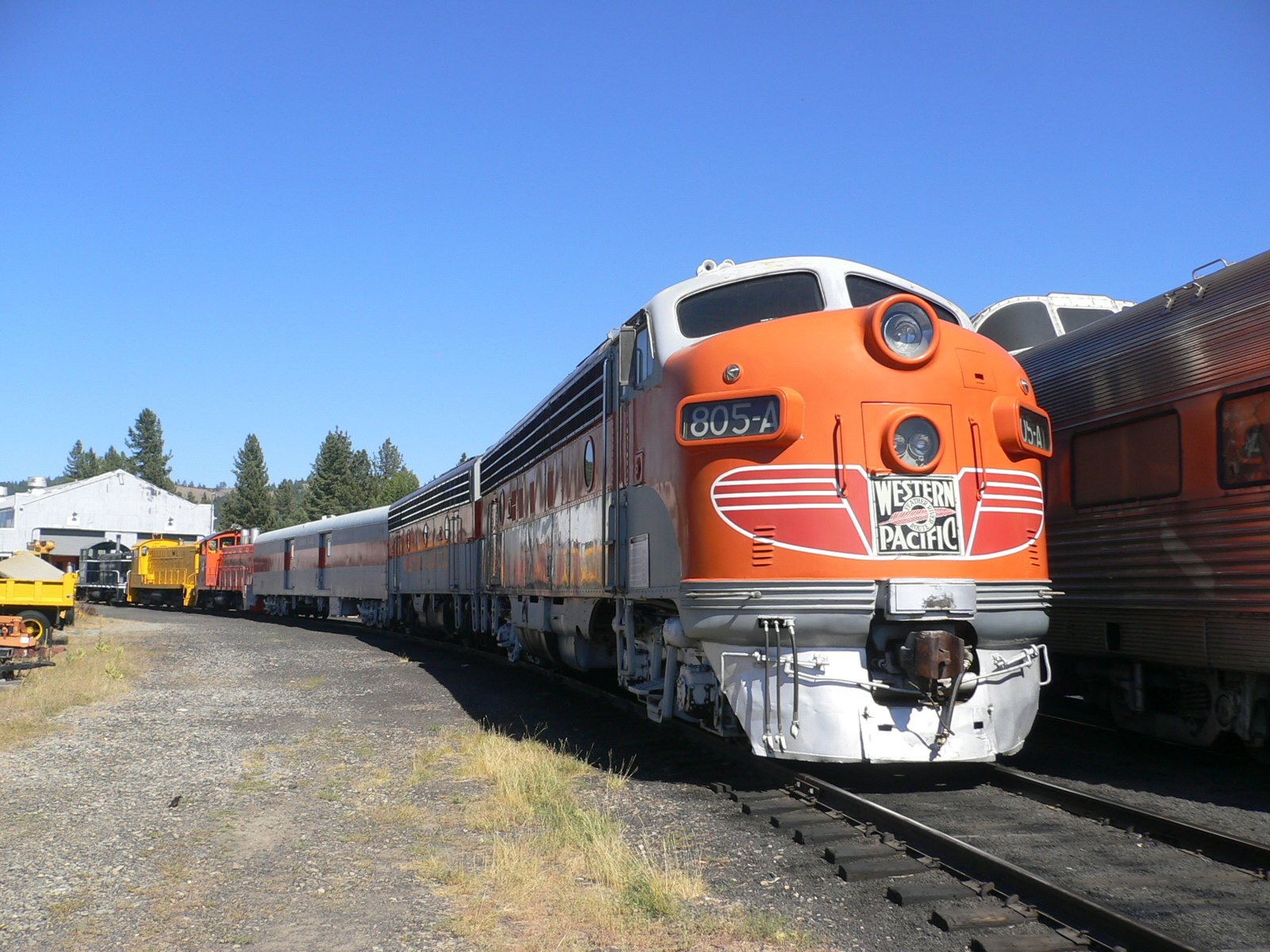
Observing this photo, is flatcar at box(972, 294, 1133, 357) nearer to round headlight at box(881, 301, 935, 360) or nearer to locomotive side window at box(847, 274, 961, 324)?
locomotive side window at box(847, 274, 961, 324)

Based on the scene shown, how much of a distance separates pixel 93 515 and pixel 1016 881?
83911mm

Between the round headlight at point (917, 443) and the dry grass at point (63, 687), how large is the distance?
8.34 metres

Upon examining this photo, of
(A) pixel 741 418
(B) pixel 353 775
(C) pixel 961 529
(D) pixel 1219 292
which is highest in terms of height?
(D) pixel 1219 292

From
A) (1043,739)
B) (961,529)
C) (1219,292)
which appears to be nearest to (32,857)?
(961,529)

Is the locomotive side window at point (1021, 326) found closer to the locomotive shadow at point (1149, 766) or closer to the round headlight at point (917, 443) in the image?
the locomotive shadow at point (1149, 766)

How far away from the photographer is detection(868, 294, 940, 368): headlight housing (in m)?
6.85

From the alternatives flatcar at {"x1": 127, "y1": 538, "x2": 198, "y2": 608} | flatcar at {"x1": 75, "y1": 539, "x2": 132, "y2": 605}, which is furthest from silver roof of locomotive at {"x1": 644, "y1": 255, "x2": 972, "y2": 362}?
flatcar at {"x1": 75, "y1": 539, "x2": 132, "y2": 605}

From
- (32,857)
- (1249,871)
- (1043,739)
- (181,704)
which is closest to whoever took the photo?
(1249,871)

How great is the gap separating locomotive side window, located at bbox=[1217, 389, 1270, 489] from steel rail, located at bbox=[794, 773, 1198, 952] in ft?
11.2

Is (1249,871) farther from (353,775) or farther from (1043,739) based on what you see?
(353,775)

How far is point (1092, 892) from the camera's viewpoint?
4.96 m

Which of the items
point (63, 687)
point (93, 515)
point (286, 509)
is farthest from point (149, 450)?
point (63, 687)

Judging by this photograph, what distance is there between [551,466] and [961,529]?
19.1ft

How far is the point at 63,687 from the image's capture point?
13.5 metres
